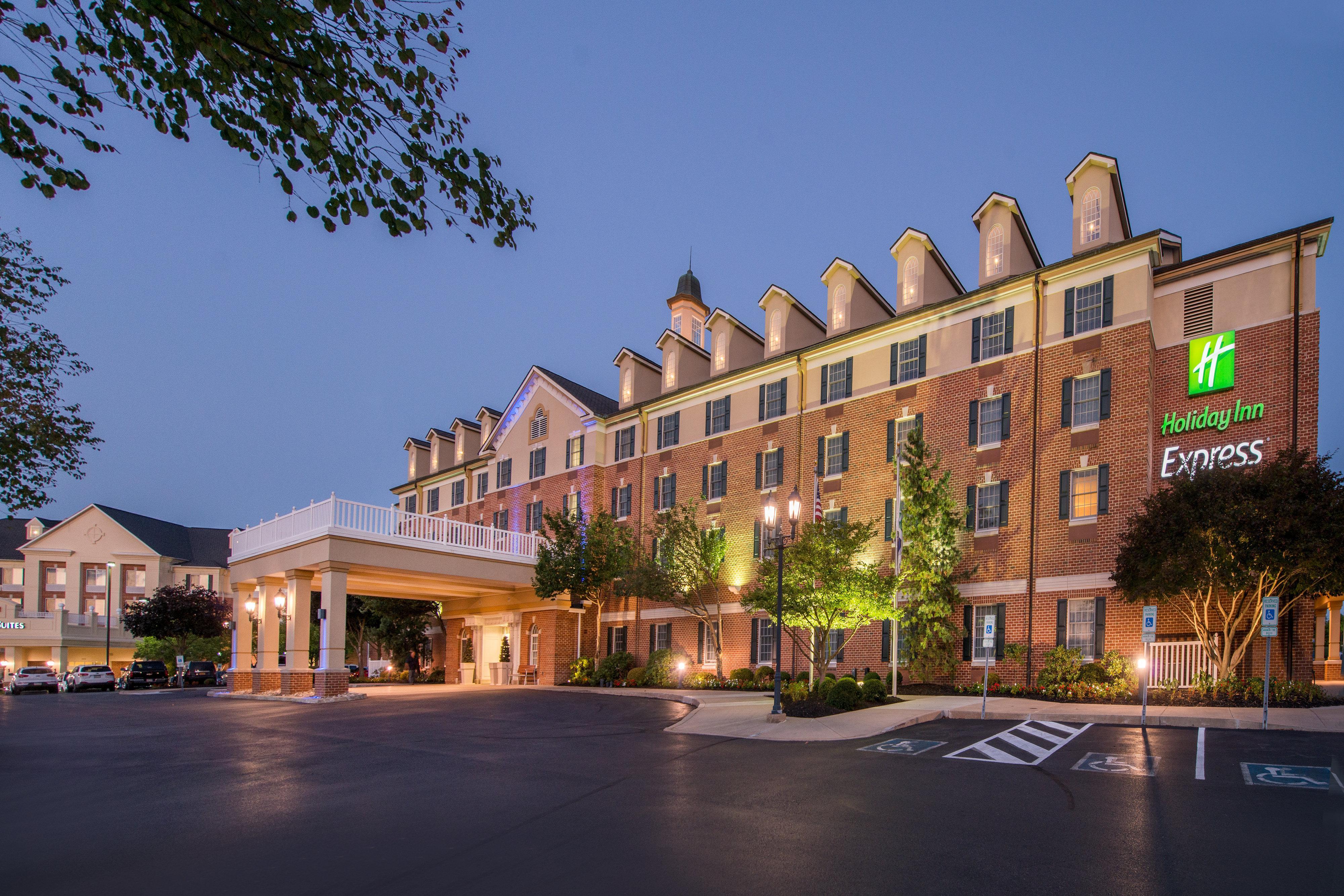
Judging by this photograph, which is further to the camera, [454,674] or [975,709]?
[454,674]

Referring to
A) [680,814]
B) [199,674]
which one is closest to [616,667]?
[680,814]

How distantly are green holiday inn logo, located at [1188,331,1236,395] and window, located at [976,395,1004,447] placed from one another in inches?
199

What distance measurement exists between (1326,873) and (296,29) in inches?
426

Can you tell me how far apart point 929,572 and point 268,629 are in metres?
24.9

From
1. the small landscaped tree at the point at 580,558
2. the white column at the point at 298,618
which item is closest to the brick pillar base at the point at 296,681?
the white column at the point at 298,618

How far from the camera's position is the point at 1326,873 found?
742 centimetres

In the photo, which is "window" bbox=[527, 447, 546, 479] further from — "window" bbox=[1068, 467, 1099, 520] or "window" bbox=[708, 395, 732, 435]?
"window" bbox=[1068, 467, 1099, 520]

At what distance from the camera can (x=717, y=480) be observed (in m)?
35.9

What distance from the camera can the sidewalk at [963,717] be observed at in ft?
56.1

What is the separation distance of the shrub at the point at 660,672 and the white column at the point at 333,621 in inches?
440

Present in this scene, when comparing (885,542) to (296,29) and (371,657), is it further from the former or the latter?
(371,657)

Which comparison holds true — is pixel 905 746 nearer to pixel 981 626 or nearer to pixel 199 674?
pixel 981 626

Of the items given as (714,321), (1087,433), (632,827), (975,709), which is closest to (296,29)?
(632,827)

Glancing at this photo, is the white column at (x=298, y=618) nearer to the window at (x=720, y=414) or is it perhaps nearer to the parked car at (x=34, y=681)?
the window at (x=720, y=414)
